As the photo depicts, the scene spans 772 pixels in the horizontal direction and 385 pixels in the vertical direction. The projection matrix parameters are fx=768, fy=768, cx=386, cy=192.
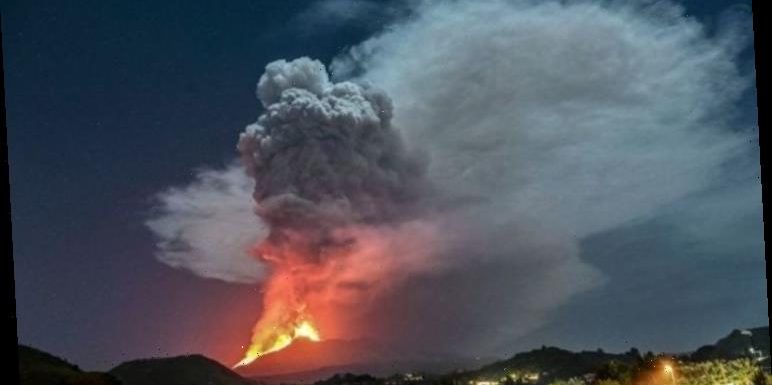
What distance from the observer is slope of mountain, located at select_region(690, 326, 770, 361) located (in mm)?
160163

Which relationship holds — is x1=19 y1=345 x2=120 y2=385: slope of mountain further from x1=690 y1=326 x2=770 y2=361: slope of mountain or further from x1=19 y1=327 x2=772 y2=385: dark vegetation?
x1=690 y1=326 x2=770 y2=361: slope of mountain

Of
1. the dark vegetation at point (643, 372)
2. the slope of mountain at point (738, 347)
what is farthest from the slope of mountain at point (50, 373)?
the slope of mountain at point (738, 347)

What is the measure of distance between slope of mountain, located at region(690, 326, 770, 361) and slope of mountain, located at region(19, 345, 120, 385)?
12028 centimetres

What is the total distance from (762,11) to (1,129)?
179 inches

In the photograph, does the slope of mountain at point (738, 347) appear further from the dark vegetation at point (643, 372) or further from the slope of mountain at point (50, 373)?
the slope of mountain at point (50, 373)

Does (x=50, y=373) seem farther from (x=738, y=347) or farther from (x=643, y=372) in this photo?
(x=738, y=347)

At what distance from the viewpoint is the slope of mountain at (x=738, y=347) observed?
6306 inches

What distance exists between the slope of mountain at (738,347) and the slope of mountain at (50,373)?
12028cm

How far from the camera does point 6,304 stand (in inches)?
192

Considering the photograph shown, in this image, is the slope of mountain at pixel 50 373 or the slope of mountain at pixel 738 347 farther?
the slope of mountain at pixel 738 347

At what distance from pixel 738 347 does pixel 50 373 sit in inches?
5718

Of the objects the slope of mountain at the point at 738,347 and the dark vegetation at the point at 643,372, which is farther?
the slope of mountain at the point at 738,347

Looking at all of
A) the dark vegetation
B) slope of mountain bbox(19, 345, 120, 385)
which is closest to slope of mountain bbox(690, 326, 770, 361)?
the dark vegetation

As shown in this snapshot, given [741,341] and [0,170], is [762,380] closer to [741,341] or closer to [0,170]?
[741,341]
